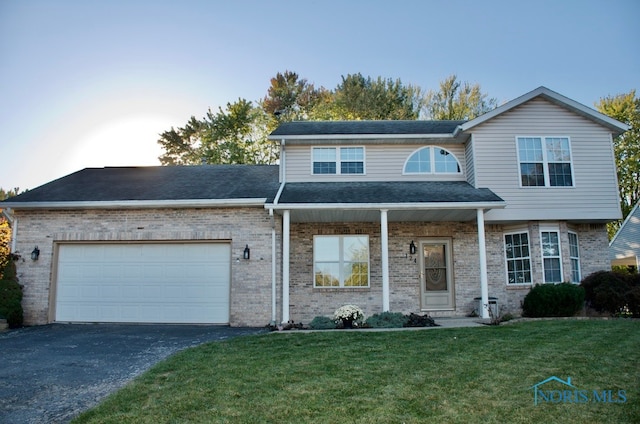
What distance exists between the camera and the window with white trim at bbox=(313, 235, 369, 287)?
12.7m

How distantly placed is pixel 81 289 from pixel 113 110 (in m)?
6.06

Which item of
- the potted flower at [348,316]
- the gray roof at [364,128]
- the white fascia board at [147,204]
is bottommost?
the potted flower at [348,316]

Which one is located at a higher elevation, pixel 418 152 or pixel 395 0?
pixel 395 0

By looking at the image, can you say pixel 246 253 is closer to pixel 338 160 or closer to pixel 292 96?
pixel 338 160

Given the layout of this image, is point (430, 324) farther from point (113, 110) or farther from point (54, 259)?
point (113, 110)

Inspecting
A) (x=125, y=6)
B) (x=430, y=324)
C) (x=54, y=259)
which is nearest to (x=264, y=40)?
(x=125, y=6)

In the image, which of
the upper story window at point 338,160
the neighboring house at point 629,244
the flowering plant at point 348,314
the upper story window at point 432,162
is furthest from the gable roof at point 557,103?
the neighboring house at point 629,244

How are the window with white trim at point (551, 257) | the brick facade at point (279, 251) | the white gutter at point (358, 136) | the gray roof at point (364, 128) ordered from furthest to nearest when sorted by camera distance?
the gray roof at point (364, 128) → the white gutter at point (358, 136) → the window with white trim at point (551, 257) → the brick facade at point (279, 251)

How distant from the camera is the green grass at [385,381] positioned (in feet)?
14.4

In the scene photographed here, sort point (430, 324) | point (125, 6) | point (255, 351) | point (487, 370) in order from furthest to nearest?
point (125, 6) → point (430, 324) → point (255, 351) → point (487, 370)

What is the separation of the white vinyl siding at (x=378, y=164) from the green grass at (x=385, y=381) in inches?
246

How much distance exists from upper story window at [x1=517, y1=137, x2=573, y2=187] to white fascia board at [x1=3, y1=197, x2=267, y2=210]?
7702 mm

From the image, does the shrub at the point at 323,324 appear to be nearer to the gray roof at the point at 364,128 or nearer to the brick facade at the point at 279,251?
the brick facade at the point at 279,251

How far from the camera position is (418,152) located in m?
13.5
